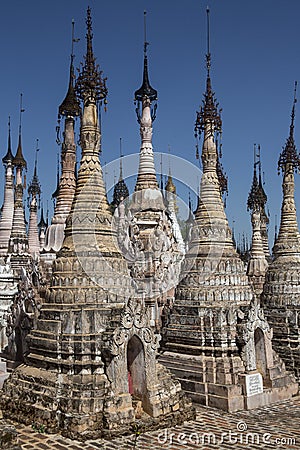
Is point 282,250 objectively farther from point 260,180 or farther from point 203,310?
point 260,180

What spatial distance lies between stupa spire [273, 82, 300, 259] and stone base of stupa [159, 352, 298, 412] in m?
5.78

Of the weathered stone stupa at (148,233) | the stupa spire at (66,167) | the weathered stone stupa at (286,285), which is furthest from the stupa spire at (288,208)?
the stupa spire at (66,167)

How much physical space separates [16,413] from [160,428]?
385cm

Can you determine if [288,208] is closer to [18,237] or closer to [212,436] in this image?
[212,436]

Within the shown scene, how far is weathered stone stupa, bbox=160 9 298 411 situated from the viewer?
16.6 meters

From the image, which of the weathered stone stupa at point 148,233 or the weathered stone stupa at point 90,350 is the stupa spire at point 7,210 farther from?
the weathered stone stupa at point 90,350

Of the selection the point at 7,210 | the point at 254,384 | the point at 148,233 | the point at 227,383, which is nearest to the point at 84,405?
the point at 227,383

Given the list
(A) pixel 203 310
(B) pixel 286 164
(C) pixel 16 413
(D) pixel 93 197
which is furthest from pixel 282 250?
(C) pixel 16 413

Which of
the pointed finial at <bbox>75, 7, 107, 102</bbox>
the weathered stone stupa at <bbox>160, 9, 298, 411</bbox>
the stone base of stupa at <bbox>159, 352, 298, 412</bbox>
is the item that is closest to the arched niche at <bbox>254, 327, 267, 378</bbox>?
the weathered stone stupa at <bbox>160, 9, 298, 411</bbox>

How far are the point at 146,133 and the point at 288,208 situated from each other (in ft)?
37.6

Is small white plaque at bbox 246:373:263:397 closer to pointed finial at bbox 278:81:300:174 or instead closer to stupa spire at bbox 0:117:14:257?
pointed finial at bbox 278:81:300:174

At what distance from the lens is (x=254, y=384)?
54.1 feet

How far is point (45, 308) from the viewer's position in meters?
14.8

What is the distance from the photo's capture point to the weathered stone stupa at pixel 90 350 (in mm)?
12844
